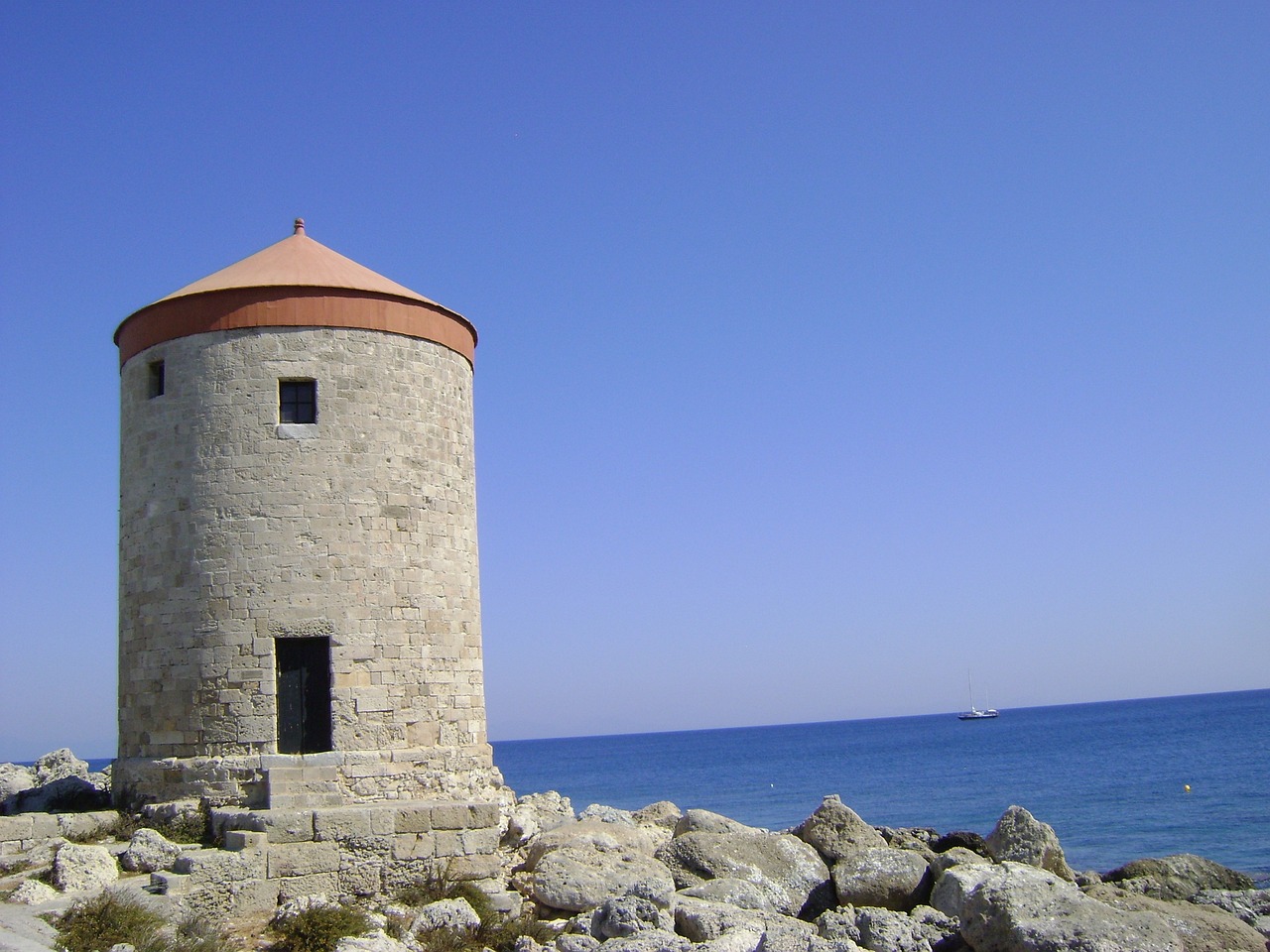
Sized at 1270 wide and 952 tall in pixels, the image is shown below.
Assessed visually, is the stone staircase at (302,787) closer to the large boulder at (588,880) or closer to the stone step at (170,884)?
the stone step at (170,884)

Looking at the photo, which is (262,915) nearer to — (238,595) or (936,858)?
(238,595)

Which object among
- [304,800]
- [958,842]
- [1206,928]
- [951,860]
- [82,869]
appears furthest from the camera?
[958,842]

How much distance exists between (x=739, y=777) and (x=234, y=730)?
54197 millimetres

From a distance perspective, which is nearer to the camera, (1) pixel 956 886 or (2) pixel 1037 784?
(1) pixel 956 886

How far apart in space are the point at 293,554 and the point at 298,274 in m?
3.18

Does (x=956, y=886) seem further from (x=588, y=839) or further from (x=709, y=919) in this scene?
(x=588, y=839)

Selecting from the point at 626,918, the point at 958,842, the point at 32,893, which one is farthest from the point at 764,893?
the point at 32,893

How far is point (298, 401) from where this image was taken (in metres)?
12.5

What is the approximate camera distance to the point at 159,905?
9086 mm

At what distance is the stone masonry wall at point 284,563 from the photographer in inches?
467

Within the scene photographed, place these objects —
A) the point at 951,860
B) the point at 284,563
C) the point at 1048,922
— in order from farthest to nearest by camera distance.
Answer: the point at 284,563 → the point at 951,860 → the point at 1048,922

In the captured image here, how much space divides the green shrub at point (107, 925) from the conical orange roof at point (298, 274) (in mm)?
6461

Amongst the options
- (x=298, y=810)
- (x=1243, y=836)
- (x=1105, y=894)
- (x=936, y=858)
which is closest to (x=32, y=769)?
(x=298, y=810)

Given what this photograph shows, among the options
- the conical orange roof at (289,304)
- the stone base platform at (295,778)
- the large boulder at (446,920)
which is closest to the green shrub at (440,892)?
the large boulder at (446,920)
